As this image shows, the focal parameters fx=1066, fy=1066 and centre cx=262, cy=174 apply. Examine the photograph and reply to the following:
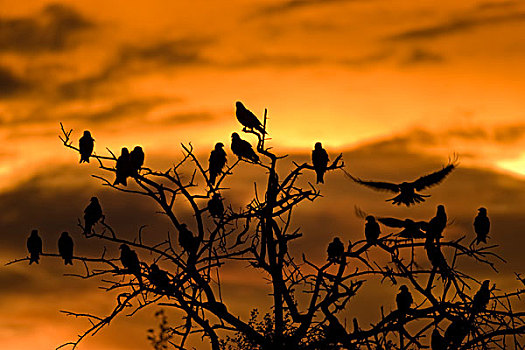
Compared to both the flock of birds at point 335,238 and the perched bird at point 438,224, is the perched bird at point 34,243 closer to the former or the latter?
the flock of birds at point 335,238

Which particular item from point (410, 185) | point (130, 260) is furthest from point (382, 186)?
point (130, 260)

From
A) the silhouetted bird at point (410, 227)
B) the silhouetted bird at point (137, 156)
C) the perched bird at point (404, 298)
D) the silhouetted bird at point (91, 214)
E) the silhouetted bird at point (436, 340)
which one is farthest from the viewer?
the silhouetted bird at point (91, 214)

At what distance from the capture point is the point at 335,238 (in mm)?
17422

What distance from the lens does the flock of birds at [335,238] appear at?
42.7 feet

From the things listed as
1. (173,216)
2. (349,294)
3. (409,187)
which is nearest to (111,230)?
(173,216)

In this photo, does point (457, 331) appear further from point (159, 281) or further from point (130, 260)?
point (130, 260)

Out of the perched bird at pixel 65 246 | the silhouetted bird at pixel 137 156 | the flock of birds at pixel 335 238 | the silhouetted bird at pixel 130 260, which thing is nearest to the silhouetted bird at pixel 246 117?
the flock of birds at pixel 335 238

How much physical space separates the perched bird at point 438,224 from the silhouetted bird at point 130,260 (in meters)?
3.73

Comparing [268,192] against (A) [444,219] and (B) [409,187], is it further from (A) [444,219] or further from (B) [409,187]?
(B) [409,187]

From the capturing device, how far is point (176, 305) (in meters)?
13.0

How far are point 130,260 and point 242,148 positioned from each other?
2.63m

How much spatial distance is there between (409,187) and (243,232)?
7.08 m

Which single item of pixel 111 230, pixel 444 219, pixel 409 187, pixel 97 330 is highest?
pixel 409 187

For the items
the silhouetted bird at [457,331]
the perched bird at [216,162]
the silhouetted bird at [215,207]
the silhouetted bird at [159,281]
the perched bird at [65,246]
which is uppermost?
the perched bird at [216,162]
